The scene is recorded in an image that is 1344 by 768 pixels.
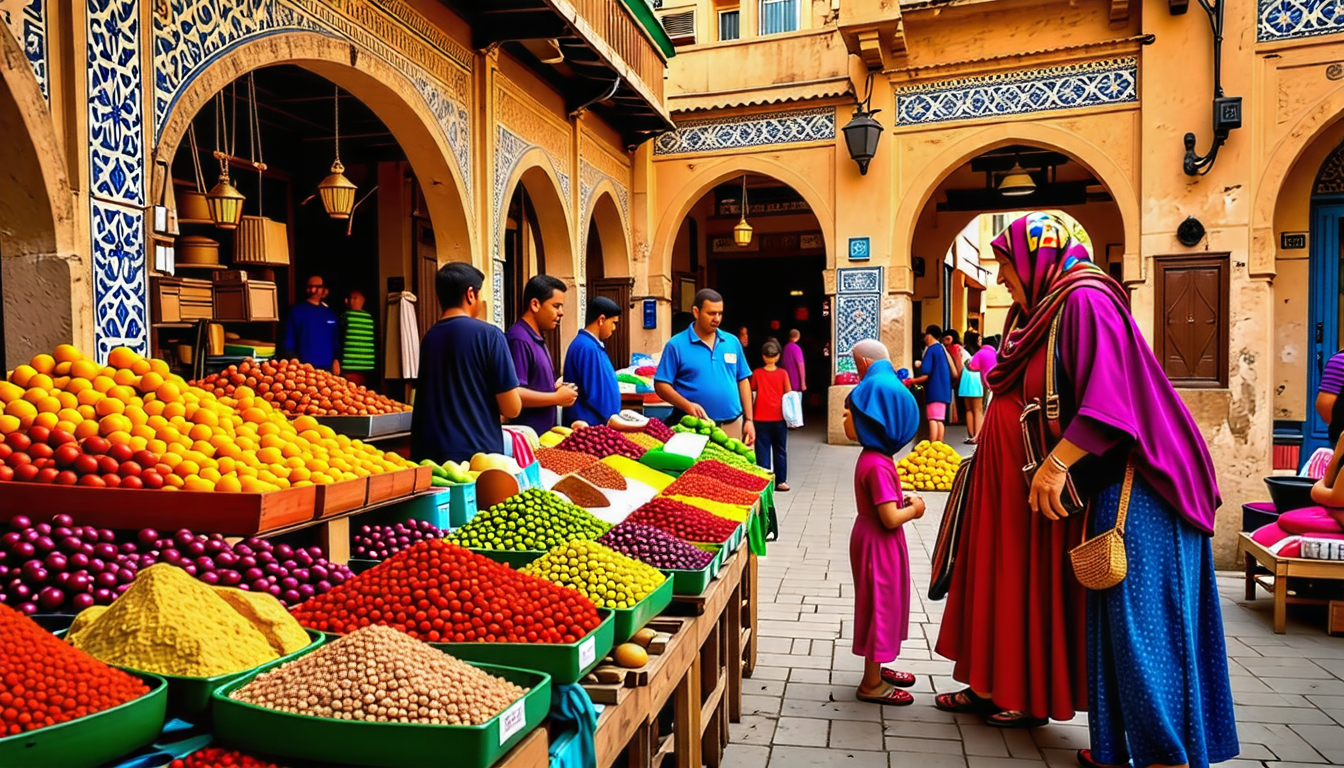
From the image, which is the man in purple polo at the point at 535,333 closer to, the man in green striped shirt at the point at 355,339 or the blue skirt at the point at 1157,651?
the blue skirt at the point at 1157,651

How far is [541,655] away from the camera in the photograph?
65.1 inches

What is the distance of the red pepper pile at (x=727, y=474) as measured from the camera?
12.5 ft

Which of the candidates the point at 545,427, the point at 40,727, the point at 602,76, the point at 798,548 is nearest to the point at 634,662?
the point at 40,727

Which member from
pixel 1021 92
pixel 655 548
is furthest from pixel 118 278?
pixel 1021 92

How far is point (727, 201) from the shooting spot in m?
16.1

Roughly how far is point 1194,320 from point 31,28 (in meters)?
9.83

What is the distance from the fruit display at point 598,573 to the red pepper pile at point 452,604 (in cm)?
14

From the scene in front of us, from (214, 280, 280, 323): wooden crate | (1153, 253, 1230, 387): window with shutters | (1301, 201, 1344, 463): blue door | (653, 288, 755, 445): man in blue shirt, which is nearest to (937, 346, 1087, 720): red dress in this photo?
(653, 288, 755, 445): man in blue shirt

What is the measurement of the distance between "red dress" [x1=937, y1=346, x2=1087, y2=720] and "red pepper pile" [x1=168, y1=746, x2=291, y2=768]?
2.35m

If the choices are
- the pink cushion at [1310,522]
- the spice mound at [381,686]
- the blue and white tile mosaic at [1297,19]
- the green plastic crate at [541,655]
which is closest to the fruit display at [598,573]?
the green plastic crate at [541,655]

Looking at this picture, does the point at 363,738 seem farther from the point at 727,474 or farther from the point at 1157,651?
the point at 727,474

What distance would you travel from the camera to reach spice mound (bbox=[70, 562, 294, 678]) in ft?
5.02

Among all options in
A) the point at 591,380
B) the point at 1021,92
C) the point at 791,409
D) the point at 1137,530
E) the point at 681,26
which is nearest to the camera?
the point at 1137,530

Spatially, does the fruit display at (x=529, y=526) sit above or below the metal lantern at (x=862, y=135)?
below
